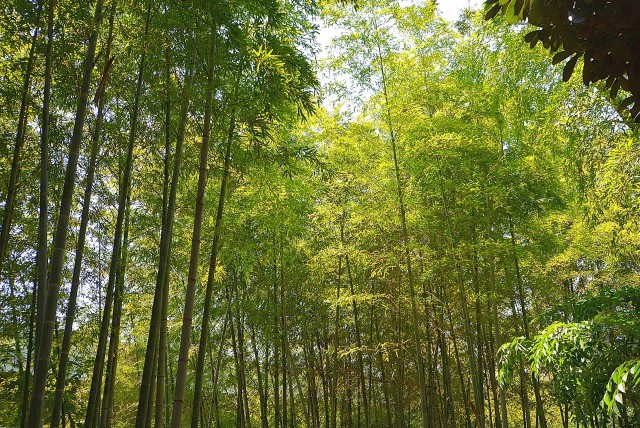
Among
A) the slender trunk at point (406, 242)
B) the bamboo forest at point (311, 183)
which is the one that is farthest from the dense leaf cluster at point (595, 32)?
the slender trunk at point (406, 242)

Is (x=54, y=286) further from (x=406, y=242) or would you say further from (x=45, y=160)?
(x=406, y=242)

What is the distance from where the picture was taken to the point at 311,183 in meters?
7.32

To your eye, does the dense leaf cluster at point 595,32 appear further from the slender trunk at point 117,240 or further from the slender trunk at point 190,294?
the slender trunk at point 117,240

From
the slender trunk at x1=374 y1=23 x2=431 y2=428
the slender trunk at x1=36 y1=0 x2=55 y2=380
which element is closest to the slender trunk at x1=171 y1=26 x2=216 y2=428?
the slender trunk at x1=36 y1=0 x2=55 y2=380

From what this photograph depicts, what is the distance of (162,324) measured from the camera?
4.36m

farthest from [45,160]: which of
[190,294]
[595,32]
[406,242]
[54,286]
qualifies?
[406,242]

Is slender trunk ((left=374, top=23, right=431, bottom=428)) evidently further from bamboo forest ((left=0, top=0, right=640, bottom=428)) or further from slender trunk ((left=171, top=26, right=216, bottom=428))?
slender trunk ((left=171, top=26, right=216, bottom=428))

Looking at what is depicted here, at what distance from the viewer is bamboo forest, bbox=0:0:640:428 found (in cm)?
347

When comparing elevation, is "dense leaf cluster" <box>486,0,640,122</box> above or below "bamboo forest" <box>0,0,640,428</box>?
below

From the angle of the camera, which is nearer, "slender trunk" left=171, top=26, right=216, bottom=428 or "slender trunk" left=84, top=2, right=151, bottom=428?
"slender trunk" left=171, top=26, right=216, bottom=428

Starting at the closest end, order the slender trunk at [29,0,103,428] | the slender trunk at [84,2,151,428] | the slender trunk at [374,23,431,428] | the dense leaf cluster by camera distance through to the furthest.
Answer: the dense leaf cluster → the slender trunk at [29,0,103,428] → the slender trunk at [84,2,151,428] → the slender trunk at [374,23,431,428]

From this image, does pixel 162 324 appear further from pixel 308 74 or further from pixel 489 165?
pixel 489 165

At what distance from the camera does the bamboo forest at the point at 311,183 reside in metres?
3.47

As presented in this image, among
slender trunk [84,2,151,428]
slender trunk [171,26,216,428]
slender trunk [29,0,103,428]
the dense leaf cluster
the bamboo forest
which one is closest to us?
the dense leaf cluster
